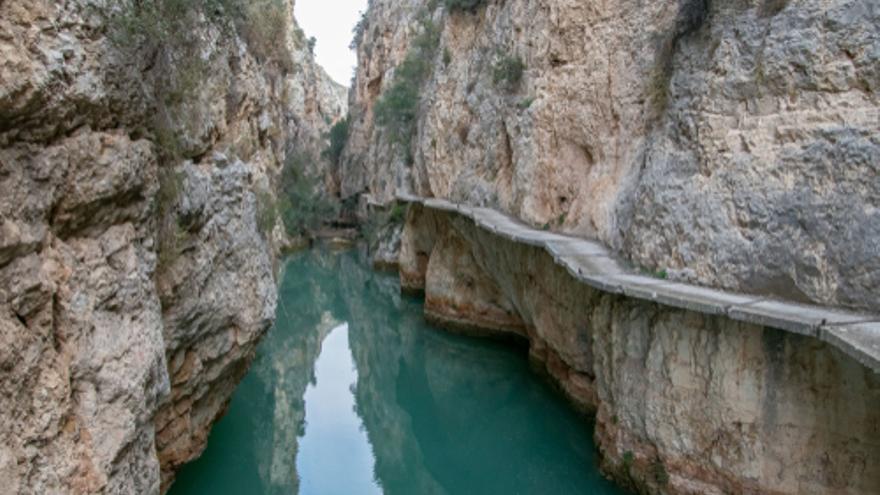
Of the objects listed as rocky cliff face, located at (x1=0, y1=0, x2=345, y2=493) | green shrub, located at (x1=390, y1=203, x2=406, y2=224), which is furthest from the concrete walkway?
green shrub, located at (x1=390, y1=203, x2=406, y2=224)

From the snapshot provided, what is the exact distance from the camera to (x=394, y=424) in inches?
555

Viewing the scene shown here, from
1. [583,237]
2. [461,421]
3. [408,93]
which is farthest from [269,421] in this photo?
[408,93]

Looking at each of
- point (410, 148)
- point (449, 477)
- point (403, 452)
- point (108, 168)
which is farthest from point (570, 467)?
point (410, 148)

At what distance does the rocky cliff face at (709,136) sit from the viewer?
6.91 m

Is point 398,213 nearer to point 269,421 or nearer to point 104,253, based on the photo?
point 269,421

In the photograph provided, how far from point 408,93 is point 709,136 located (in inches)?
860

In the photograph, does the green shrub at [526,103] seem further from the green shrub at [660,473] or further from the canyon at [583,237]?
the green shrub at [660,473]

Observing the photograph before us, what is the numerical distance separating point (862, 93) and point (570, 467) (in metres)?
7.13

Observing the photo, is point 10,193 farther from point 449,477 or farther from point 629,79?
point 629,79

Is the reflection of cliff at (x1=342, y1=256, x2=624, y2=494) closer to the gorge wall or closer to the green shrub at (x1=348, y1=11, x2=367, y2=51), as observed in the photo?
the gorge wall

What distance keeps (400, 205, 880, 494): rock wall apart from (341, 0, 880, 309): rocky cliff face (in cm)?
74

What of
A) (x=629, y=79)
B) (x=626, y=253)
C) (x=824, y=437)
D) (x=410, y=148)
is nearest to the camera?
(x=824, y=437)

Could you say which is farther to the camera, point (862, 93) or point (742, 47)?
point (742, 47)

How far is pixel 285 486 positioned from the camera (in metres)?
10.6
